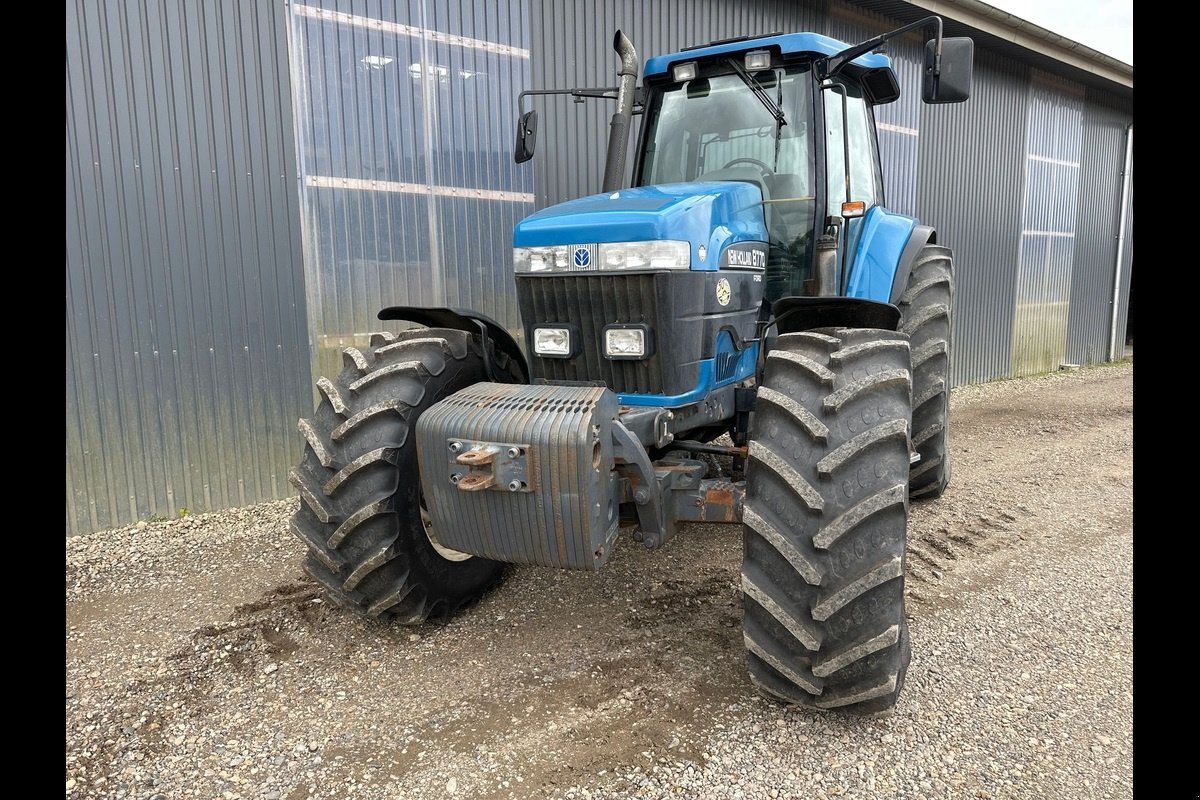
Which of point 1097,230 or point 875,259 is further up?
point 1097,230

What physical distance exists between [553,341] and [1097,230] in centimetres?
1182

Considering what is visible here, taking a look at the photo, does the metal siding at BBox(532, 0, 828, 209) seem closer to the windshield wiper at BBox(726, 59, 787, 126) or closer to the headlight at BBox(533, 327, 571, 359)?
the windshield wiper at BBox(726, 59, 787, 126)

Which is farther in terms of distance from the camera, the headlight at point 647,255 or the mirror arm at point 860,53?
the mirror arm at point 860,53

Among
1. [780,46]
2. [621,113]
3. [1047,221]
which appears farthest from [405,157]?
[1047,221]

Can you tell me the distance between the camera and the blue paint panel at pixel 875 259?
375cm

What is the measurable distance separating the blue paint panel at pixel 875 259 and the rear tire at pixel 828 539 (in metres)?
1.45

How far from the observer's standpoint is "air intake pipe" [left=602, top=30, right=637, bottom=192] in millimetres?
3275

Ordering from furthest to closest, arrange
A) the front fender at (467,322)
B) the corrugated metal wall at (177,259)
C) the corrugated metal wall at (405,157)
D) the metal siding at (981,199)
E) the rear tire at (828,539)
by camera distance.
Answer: the metal siding at (981,199) → the corrugated metal wall at (405,157) → the corrugated metal wall at (177,259) → the front fender at (467,322) → the rear tire at (828,539)

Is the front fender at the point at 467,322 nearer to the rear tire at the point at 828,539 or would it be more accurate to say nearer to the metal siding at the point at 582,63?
the rear tire at the point at 828,539

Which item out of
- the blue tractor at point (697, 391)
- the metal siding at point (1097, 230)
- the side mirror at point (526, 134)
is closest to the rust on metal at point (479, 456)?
the blue tractor at point (697, 391)

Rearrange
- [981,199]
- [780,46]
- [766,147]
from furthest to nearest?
[981,199] < [766,147] < [780,46]

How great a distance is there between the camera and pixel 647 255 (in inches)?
108

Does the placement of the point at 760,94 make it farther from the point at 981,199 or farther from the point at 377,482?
the point at 981,199
